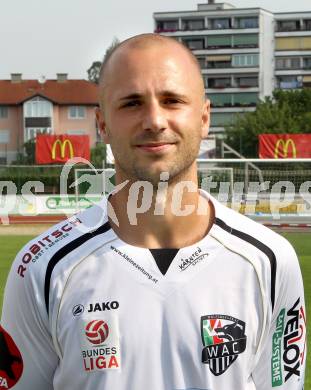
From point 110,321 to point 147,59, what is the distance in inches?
28.2

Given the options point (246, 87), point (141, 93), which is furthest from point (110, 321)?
point (246, 87)

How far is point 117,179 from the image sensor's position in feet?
8.18

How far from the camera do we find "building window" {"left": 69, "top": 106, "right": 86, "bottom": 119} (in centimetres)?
9825

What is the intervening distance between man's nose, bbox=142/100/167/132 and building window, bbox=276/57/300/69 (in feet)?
375

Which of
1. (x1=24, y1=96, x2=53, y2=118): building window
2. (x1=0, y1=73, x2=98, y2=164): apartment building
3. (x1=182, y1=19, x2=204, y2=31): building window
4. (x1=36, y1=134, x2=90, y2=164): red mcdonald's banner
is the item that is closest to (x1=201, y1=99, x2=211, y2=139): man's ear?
(x1=36, y1=134, x2=90, y2=164): red mcdonald's banner

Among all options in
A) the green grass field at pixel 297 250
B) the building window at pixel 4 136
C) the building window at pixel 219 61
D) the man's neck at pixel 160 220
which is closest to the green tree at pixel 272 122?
the building window at pixel 4 136

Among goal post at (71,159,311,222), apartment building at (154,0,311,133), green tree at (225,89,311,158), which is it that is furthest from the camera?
apartment building at (154,0,311,133)

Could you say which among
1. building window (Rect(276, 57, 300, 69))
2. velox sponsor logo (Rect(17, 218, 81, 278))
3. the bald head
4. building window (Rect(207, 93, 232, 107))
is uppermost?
building window (Rect(276, 57, 300, 69))

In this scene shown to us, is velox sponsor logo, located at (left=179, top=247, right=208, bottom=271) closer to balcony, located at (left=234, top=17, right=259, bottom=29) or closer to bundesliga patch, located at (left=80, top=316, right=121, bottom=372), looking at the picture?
bundesliga patch, located at (left=80, top=316, right=121, bottom=372)

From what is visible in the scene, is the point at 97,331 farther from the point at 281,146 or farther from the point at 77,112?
the point at 77,112

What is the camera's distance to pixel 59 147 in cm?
3525

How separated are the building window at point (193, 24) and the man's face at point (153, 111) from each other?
4522 inches

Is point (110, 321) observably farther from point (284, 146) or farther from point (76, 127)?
point (76, 127)

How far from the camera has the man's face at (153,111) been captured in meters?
2.32
